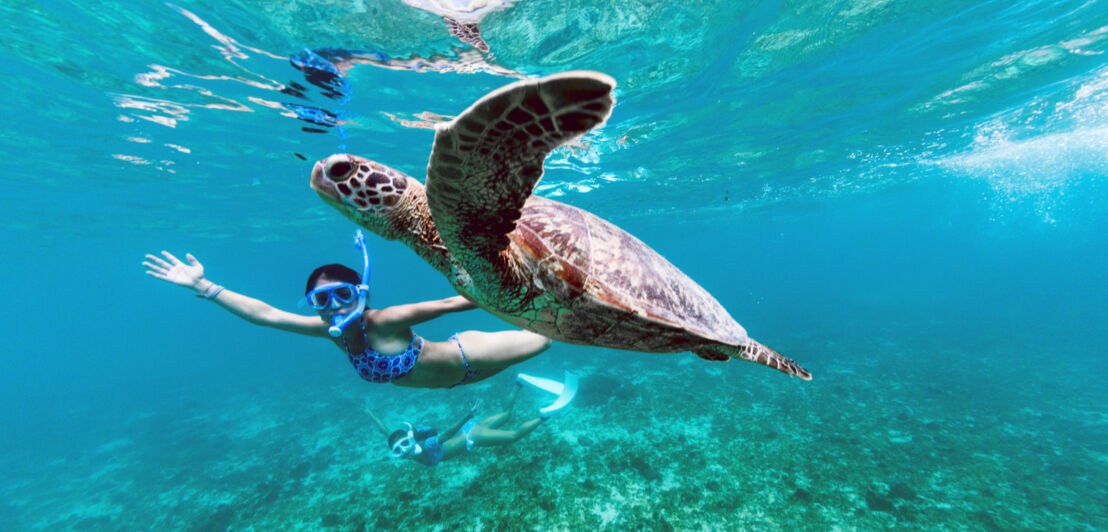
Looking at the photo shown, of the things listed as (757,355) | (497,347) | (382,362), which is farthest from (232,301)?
(757,355)

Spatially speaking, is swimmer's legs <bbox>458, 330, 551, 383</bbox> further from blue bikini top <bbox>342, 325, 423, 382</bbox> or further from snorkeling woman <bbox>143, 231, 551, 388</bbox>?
blue bikini top <bbox>342, 325, 423, 382</bbox>

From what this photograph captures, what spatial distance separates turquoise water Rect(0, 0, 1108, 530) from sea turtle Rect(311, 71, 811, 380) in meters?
4.84

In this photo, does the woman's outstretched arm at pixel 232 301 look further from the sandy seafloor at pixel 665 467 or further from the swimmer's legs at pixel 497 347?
the sandy seafloor at pixel 665 467

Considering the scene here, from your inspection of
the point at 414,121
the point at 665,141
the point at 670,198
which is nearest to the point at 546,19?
the point at 414,121

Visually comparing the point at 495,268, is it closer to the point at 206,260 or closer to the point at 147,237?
the point at 147,237

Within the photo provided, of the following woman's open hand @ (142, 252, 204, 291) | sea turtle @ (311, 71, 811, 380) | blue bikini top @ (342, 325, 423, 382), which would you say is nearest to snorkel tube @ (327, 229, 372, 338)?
blue bikini top @ (342, 325, 423, 382)

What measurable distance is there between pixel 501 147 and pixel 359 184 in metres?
1.17

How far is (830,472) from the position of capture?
7.13m

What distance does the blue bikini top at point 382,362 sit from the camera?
4.07 metres

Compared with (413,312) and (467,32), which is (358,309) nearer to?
(413,312)

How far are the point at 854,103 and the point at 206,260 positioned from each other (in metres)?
50.2

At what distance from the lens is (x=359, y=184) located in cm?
234

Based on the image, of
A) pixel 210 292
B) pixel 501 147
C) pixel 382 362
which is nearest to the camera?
pixel 501 147

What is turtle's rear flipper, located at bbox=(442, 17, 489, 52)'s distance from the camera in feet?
21.7
